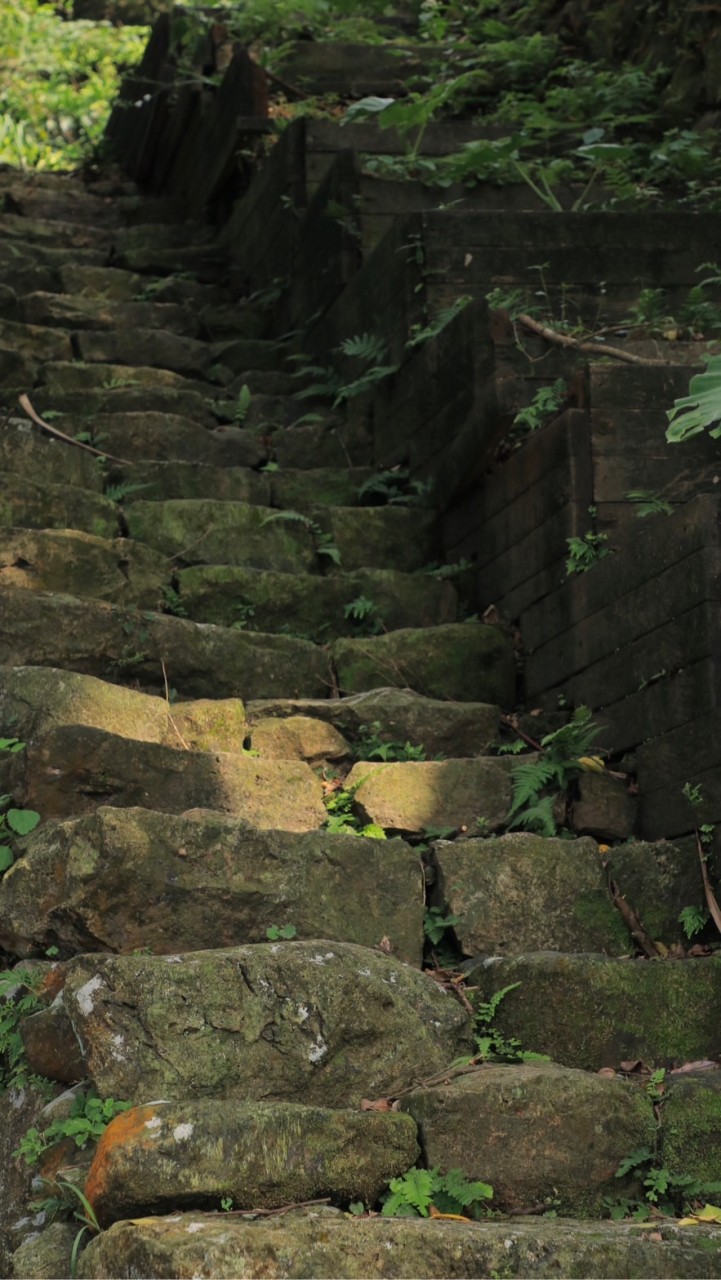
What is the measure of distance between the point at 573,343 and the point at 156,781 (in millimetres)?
2839

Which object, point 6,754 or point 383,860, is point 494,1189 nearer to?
point 383,860

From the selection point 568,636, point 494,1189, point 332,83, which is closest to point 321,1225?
point 494,1189

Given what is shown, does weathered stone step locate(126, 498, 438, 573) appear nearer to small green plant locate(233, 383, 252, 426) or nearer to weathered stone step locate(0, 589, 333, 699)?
weathered stone step locate(0, 589, 333, 699)

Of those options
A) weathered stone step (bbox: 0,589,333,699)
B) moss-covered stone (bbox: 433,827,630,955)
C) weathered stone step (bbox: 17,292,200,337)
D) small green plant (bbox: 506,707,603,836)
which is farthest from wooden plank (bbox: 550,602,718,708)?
weathered stone step (bbox: 17,292,200,337)

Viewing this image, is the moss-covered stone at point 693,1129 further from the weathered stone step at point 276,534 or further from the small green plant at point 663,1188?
the weathered stone step at point 276,534

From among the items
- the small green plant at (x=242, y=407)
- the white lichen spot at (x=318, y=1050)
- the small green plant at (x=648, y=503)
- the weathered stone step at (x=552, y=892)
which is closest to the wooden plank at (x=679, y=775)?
the weathered stone step at (x=552, y=892)

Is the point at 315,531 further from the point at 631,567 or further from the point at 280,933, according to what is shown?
the point at 280,933

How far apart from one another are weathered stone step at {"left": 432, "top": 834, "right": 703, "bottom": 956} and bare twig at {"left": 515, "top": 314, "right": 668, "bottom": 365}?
2.22 meters

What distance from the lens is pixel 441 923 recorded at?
392cm

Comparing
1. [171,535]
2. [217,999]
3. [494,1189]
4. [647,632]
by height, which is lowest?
[494,1189]

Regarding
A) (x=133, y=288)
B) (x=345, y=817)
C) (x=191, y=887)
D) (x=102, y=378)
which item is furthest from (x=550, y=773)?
(x=133, y=288)

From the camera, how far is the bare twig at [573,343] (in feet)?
18.3

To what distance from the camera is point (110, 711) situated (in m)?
4.39

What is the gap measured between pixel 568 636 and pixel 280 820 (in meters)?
1.35
